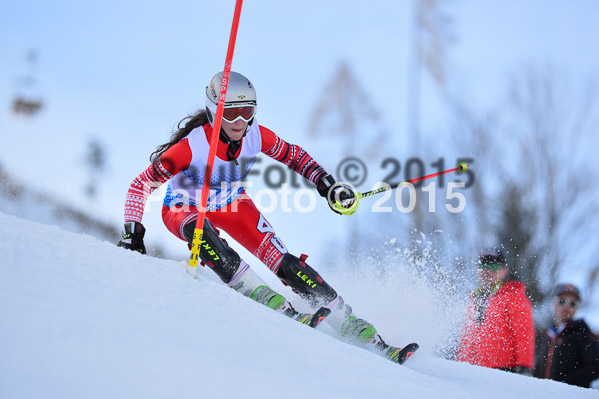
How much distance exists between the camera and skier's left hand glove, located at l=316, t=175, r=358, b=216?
4.42 m

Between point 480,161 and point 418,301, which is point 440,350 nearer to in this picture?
point 418,301

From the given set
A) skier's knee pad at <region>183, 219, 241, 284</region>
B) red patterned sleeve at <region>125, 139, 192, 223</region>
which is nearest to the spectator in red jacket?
skier's knee pad at <region>183, 219, 241, 284</region>

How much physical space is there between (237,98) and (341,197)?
42.7 inches

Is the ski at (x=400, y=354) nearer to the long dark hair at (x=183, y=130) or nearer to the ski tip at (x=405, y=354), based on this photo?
the ski tip at (x=405, y=354)

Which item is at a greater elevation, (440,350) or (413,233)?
(413,233)

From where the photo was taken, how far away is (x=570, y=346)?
391 centimetres

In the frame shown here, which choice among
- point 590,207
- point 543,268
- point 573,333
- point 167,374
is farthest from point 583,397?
point 590,207

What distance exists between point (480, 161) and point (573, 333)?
8.81 meters

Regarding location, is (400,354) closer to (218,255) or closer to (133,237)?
(218,255)

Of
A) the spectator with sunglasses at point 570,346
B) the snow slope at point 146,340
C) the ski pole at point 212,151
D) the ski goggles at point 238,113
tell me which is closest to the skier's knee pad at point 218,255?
the ski pole at point 212,151

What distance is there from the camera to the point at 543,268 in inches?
412

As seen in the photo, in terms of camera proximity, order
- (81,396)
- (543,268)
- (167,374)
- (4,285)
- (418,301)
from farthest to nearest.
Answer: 1. (543,268)
2. (418,301)
3. (4,285)
4. (167,374)
5. (81,396)

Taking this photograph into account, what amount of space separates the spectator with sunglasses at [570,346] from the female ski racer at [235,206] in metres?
1.06

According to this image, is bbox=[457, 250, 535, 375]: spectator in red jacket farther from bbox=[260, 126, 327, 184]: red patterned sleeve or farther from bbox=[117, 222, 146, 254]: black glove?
bbox=[117, 222, 146, 254]: black glove
